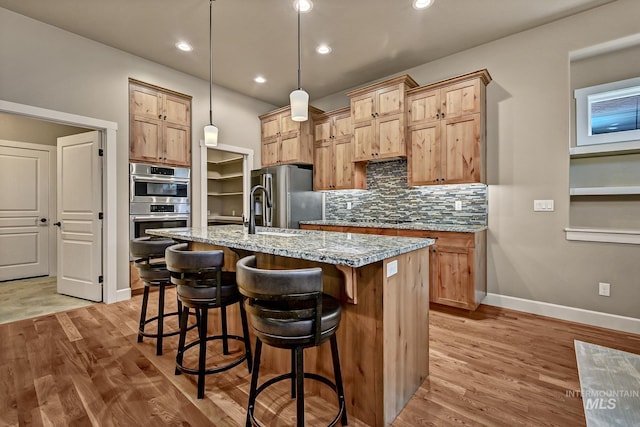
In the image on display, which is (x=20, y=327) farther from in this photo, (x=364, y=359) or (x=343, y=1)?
(x=343, y=1)

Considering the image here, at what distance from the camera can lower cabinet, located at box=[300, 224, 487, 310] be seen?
306cm

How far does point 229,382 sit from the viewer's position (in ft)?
6.46

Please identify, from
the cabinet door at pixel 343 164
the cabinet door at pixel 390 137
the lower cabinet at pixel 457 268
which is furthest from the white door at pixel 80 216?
the lower cabinet at pixel 457 268

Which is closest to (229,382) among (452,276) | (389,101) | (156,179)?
(452,276)

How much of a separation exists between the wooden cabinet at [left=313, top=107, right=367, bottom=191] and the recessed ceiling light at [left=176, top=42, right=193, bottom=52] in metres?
2.02

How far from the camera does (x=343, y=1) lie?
279 cm

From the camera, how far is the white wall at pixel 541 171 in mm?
2805

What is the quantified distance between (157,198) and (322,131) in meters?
2.61

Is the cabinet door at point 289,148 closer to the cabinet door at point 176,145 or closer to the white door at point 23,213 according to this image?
the cabinet door at point 176,145

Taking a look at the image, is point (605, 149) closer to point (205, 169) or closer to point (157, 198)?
point (205, 169)

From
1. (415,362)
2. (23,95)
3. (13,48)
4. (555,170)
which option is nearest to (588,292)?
(555,170)

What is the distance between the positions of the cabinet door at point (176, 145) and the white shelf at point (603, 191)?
4684 mm

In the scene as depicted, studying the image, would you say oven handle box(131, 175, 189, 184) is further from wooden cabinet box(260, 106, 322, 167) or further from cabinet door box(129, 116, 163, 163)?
wooden cabinet box(260, 106, 322, 167)

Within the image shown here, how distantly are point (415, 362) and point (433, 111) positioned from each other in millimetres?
2812
